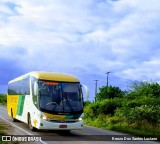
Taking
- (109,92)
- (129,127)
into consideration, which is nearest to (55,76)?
(129,127)

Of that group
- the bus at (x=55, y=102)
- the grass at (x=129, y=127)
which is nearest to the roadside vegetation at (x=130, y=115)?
the grass at (x=129, y=127)

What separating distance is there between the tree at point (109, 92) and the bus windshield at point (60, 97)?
37.3 m

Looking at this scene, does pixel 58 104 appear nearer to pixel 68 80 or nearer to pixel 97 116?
pixel 68 80

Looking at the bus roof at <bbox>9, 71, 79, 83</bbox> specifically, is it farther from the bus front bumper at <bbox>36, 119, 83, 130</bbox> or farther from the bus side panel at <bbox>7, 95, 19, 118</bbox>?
the bus side panel at <bbox>7, 95, 19, 118</bbox>

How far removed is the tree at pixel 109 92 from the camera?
60.5 meters

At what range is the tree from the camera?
6047 cm

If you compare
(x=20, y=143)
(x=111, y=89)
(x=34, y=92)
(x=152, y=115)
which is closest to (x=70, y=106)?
(x=34, y=92)

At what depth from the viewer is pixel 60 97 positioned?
72.9 ft

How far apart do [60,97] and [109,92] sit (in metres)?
39.2

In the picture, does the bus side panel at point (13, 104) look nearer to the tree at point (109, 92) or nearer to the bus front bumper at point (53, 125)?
the bus front bumper at point (53, 125)

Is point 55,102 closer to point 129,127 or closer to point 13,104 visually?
point 129,127

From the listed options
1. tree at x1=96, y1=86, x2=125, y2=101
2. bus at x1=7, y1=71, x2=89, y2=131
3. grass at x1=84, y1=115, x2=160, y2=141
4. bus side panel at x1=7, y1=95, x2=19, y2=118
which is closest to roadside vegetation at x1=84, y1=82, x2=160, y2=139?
grass at x1=84, y1=115, x2=160, y2=141

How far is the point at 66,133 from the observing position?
2395 centimetres

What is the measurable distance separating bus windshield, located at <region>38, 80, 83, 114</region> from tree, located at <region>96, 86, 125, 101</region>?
122 ft
